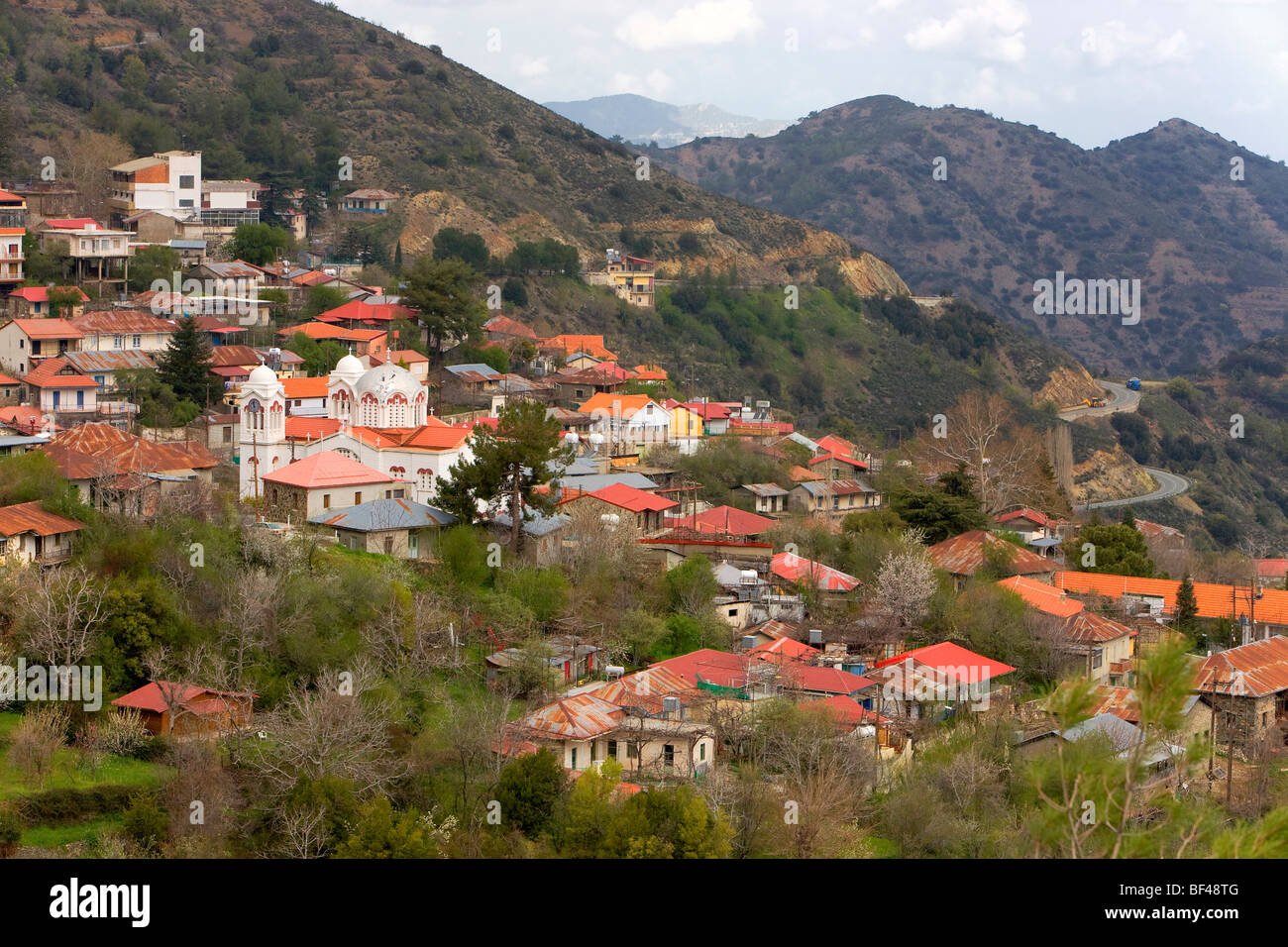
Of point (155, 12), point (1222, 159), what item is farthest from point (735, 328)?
point (1222, 159)

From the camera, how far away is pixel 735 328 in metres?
72.8

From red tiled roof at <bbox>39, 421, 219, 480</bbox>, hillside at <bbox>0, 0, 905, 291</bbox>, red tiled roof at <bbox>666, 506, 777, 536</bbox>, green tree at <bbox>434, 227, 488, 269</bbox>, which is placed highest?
hillside at <bbox>0, 0, 905, 291</bbox>

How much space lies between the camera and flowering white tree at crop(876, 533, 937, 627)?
3098 cm

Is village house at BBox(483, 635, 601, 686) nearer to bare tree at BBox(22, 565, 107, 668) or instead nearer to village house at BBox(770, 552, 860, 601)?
village house at BBox(770, 552, 860, 601)

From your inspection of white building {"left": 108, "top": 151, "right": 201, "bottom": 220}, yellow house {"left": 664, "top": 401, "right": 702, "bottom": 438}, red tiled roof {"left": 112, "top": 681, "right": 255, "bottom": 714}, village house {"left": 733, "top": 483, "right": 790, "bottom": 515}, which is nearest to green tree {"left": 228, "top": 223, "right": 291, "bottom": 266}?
white building {"left": 108, "top": 151, "right": 201, "bottom": 220}

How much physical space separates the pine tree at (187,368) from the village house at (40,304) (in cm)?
600

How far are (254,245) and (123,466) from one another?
24.0 metres

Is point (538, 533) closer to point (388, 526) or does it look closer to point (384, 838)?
point (388, 526)

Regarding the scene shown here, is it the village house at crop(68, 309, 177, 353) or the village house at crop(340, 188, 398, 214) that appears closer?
the village house at crop(68, 309, 177, 353)

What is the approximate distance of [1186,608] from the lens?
33.5 metres

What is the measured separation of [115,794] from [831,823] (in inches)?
375

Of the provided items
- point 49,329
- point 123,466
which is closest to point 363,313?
point 49,329

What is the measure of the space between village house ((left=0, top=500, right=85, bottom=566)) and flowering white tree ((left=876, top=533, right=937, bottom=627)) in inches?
587

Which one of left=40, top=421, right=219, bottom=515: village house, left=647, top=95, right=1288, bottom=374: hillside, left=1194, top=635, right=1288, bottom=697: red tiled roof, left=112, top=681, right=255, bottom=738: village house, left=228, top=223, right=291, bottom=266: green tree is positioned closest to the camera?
left=112, top=681, right=255, bottom=738: village house
